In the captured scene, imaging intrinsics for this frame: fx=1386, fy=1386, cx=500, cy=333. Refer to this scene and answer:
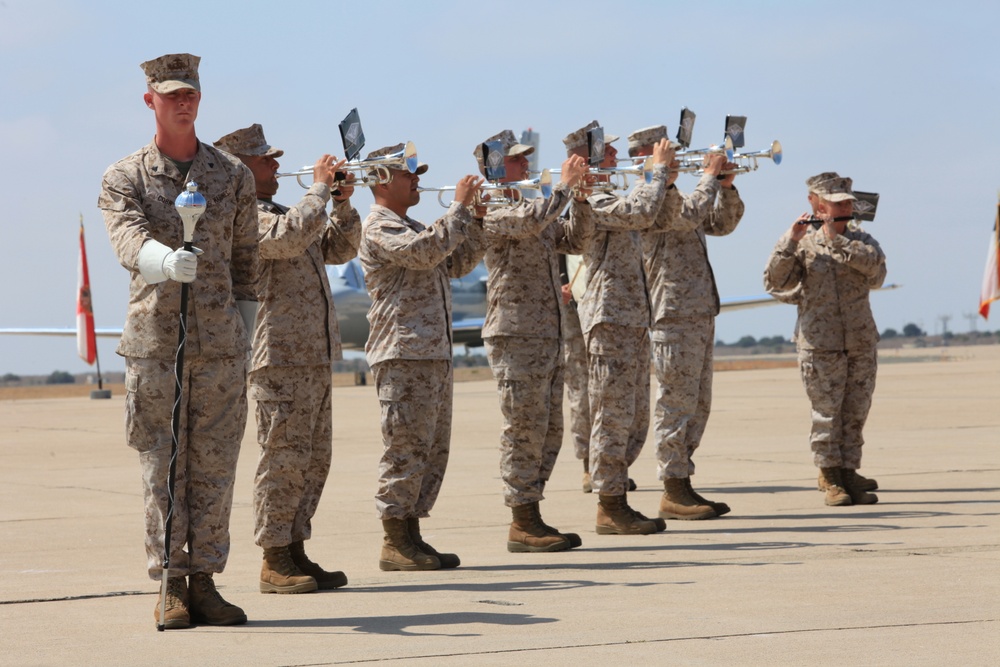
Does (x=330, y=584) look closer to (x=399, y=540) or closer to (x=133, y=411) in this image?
(x=399, y=540)

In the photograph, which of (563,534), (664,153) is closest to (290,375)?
(563,534)

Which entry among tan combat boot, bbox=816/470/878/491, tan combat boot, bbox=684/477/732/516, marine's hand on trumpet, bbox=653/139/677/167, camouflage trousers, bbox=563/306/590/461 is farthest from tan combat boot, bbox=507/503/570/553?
camouflage trousers, bbox=563/306/590/461

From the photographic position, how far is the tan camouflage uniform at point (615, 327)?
7.88 meters

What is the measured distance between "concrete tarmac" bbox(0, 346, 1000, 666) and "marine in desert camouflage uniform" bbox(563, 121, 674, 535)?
11.5 inches

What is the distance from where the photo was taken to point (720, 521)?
848 cm

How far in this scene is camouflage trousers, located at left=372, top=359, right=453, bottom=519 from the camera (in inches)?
265

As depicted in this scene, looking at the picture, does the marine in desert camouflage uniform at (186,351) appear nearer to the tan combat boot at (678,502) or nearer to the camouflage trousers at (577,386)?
the tan combat boot at (678,502)

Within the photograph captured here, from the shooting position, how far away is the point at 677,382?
28.9ft

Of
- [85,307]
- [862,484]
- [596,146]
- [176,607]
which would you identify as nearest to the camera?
[176,607]

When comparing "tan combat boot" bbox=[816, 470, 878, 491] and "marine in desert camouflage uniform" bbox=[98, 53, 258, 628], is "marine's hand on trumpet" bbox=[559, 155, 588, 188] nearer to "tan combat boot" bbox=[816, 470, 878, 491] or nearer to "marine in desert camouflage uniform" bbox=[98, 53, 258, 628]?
"marine in desert camouflage uniform" bbox=[98, 53, 258, 628]

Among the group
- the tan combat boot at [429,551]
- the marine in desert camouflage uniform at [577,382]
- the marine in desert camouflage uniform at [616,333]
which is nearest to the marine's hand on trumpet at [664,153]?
the marine in desert camouflage uniform at [616,333]

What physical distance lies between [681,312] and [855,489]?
5.42 ft

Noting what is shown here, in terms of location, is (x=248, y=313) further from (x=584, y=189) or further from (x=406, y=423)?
(x=584, y=189)

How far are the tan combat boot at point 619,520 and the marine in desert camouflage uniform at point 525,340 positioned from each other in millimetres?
490
